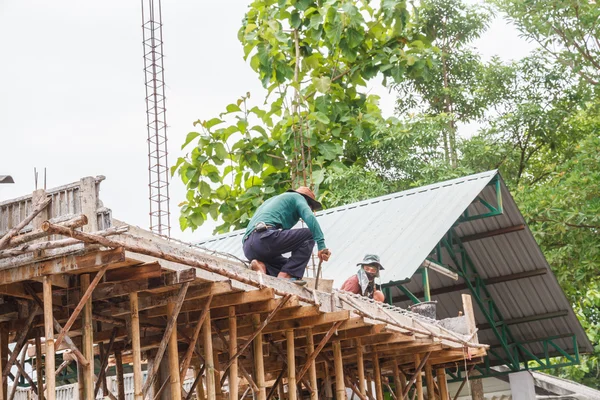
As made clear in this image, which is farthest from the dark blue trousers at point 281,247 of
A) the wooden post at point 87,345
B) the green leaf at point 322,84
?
the green leaf at point 322,84

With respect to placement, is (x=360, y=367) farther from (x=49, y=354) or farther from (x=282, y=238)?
(x=49, y=354)

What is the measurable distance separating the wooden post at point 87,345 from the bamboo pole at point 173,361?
3.14ft

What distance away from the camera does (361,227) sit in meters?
21.1

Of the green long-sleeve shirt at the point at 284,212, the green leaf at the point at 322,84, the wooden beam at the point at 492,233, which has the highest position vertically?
the green leaf at the point at 322,84

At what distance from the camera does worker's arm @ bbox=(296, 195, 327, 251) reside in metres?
13.4

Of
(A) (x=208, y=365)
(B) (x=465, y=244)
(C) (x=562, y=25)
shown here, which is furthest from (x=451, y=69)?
(A) (x=208, y=365)

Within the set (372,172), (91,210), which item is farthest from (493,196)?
(91,210)

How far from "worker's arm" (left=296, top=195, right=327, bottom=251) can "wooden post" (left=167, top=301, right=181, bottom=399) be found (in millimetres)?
2137

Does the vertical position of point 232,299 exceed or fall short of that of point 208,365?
it exceeds it

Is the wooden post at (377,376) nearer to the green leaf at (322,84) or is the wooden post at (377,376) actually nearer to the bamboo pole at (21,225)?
the bamboo pole at (21,225)

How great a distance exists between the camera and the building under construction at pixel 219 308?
1067 centimetres

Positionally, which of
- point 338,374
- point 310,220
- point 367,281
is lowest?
point 338,374

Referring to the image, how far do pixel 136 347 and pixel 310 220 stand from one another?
332 centimetres

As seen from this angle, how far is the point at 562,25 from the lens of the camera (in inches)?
1185
